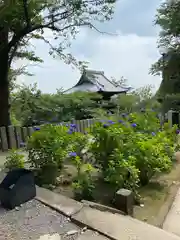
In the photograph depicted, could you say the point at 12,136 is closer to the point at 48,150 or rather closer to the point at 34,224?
the point at 48,150

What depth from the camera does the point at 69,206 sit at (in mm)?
2373

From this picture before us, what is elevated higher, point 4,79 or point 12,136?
point 4,79

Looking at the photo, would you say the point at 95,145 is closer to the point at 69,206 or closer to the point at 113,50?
the point at 69,206

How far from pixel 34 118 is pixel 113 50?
429 centimetres

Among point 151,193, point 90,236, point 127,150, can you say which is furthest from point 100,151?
point 90,236

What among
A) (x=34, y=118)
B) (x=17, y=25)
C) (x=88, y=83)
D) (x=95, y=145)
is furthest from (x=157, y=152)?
(x=88, y=83)

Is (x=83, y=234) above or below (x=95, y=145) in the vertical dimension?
below

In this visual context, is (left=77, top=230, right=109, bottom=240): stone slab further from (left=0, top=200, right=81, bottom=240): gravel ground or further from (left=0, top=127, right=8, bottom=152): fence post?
(left=0, top=127, right=8, bottom=152): fence post

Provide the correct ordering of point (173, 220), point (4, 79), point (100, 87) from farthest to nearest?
point (100, 87)
point (4, 79)
point (173, 220)

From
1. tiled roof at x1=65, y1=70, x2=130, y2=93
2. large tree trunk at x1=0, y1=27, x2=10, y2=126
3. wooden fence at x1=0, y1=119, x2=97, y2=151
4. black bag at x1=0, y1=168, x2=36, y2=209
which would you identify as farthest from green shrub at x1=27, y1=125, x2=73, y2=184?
tiled roof at x1=65, y1=70, x2=130, y2=93

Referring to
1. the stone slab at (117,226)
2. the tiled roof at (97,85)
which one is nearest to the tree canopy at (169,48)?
the tiled roof at (97,85)

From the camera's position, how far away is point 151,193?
3.10 m

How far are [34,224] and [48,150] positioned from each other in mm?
1100

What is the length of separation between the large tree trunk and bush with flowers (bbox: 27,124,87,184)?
11.8 ft
